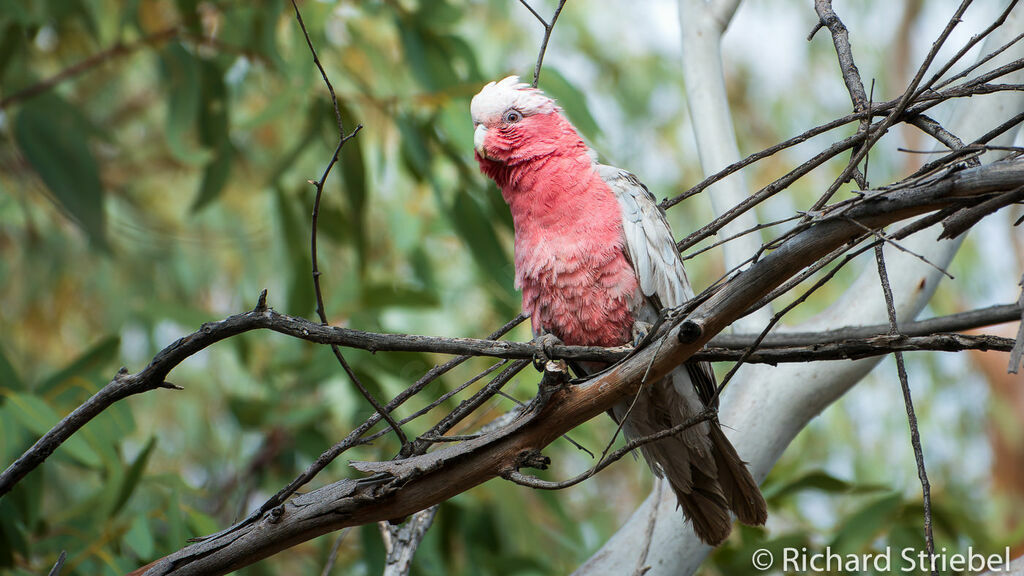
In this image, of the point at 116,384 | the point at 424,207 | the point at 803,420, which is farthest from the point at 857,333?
the point at 424,207

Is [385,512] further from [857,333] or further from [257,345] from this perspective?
[257,345]

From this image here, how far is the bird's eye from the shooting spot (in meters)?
2.53

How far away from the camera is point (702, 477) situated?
2.27 metres

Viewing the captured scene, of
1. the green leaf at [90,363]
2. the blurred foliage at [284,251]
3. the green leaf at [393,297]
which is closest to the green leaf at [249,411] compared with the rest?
the blurred foliage at [284,251]

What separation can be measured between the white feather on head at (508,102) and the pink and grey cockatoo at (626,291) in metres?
0.23

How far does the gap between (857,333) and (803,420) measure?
47cm

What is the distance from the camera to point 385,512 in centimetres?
153

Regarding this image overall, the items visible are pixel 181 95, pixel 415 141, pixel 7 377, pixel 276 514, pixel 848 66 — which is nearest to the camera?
pixel 276 514

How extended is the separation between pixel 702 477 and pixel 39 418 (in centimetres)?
186

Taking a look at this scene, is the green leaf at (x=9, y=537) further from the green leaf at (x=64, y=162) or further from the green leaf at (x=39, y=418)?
the green leaf at (x=64, y=162)

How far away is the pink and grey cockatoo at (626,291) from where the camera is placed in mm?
2227

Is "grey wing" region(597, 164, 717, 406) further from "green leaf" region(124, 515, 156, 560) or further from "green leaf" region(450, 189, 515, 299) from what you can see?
"green leaf" region(124, 515, 156, 560)

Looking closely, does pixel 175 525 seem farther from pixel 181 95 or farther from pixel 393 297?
pixel 181 95

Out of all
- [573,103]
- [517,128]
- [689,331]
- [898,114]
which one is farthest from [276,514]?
[573,103]
